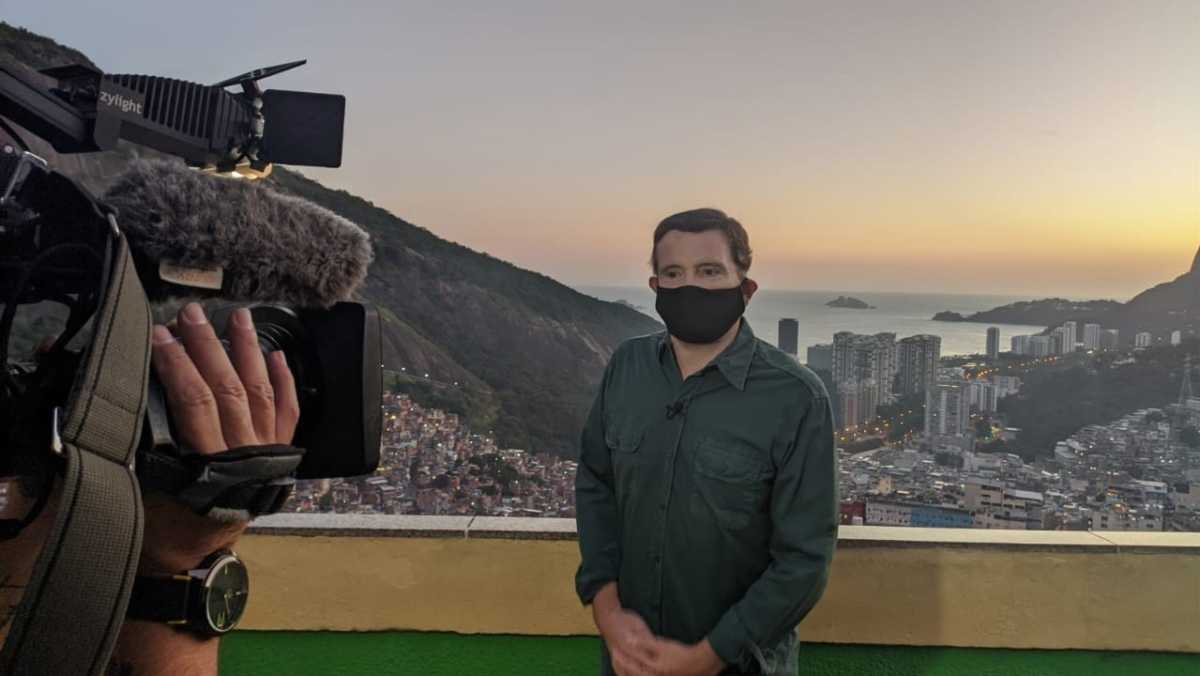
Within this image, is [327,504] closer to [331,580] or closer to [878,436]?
[331,580]

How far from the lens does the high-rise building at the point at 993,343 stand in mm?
3686

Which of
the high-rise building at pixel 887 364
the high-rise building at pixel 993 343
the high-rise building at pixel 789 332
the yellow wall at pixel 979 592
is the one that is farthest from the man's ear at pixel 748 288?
the high-rise building at pixel 993 343

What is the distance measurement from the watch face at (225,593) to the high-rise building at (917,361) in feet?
10.4

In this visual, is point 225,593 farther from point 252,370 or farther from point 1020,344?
point 1020,344

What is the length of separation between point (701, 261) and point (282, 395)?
114 centimetres

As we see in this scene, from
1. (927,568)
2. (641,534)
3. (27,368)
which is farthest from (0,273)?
(927,568)

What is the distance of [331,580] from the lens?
2203 mm

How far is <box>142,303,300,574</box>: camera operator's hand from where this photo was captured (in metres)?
0.59

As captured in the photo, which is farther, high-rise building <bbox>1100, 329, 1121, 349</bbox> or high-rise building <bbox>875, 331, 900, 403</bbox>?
high-rise building <bbox>1100, 329, 1121, 349</bbox>

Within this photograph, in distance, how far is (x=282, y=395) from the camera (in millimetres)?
683

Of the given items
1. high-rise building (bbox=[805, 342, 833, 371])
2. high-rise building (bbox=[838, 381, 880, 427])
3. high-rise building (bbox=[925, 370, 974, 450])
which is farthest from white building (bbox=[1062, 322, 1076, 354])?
high-rise building (bbox=[805, 342, 833, 371])

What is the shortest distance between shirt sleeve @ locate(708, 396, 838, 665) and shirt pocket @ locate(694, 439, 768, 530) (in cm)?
4

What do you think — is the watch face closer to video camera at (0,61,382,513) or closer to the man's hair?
video camera at (0,61,382,513)

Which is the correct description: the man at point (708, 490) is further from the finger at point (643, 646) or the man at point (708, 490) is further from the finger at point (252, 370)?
the finger at point (252, 370)
